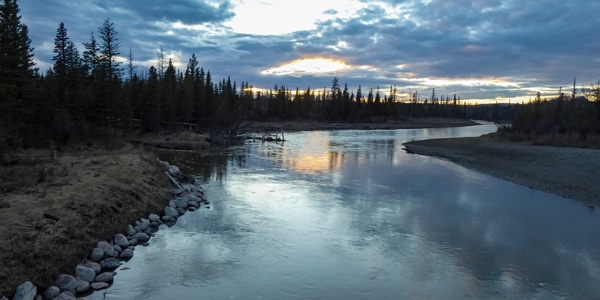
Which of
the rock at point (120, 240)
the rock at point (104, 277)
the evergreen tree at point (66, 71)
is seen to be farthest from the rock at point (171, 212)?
the evergreen tree at point (66, 71)

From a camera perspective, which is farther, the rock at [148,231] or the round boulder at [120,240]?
the rock at [148,231]

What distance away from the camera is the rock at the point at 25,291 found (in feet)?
23.3

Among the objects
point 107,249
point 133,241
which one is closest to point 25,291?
point 107,249

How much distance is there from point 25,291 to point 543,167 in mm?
32788

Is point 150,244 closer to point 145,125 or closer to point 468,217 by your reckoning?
point 468,217

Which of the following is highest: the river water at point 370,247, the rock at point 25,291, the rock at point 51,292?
the rock at point 25,291

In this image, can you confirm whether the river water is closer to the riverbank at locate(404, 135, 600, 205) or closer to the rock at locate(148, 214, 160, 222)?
the rock at locate(148, 214, 160, 222)

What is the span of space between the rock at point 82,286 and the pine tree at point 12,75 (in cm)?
1839

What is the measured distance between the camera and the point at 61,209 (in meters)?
10.9

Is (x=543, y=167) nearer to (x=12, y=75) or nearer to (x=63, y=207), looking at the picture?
(x=63, y=207)

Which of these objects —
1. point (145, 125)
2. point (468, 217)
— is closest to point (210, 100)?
point (145, 125)

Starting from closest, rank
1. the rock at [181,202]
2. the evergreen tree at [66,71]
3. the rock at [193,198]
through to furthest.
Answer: the rock at [181,202] → the rock at [193,198] → the evergreen tree at [66,71]

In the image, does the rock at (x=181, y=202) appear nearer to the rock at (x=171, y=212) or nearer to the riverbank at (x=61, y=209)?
the riverbank at (x=61, y=209)

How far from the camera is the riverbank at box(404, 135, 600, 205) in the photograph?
885 inches
